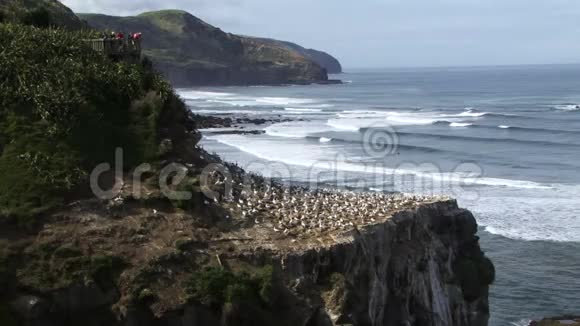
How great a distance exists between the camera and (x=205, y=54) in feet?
561

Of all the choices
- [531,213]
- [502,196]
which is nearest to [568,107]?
[502,196]

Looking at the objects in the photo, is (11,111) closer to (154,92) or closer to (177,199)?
(154,92)

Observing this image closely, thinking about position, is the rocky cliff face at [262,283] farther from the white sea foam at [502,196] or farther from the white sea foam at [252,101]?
the white sea foam at [252,101]

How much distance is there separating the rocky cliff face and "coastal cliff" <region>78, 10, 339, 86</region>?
131 meters

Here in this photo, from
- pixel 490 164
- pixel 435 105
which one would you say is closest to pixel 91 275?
pixel 490 164

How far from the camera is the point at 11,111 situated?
2259 centimetres

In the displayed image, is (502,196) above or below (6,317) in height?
below

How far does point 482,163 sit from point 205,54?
122146 mm

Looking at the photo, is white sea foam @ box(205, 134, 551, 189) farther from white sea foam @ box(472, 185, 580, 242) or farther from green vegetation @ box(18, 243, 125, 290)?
green vegetation @ box(18, 243, 125, 290)

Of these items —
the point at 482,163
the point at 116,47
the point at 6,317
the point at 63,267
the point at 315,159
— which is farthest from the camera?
the point at 315,159

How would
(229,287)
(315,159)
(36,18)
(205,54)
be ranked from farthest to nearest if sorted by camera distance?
(205,54) → (315,159) → (36,18) → (229,287)

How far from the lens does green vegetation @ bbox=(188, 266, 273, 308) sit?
1744 cm

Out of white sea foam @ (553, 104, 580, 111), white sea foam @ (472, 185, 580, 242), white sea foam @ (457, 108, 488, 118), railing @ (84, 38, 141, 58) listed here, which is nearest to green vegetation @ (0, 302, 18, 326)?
railing @ (84, 38, 141, 58)

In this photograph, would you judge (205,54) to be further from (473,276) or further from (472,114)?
(473,276)
